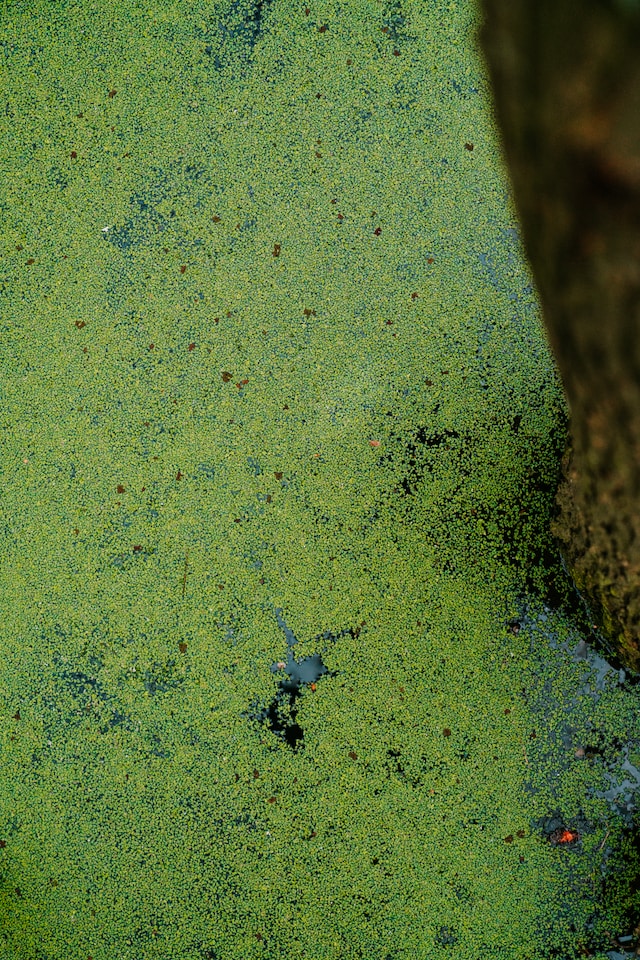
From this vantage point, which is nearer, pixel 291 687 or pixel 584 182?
pixel 584 182

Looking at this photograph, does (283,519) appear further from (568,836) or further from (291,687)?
(568,836)

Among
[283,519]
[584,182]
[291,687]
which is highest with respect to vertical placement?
[584,182]

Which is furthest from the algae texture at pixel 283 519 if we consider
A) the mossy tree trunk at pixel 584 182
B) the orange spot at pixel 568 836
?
the mossy tree trunk at pixel 584 182

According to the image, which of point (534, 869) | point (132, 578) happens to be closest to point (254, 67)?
point (132, 578)

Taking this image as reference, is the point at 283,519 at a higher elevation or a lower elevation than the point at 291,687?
higher

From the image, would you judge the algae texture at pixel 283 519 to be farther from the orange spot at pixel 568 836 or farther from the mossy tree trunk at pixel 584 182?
the mossy tree trunk at pixel 584 182

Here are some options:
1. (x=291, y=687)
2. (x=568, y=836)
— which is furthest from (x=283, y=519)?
(x=568, y=836)
